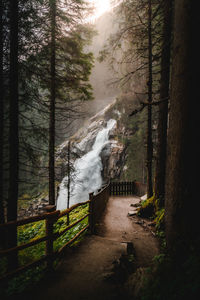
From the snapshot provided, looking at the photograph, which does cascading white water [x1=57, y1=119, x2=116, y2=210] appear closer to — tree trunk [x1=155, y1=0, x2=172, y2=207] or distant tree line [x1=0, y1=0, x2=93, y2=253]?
distant tree line [x1=0, y1=0, x2=93, y2=253]

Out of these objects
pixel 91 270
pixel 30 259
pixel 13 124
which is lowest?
pixel 30 259

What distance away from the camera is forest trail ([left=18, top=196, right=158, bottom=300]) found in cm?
221

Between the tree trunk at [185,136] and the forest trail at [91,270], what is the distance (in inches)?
49.2

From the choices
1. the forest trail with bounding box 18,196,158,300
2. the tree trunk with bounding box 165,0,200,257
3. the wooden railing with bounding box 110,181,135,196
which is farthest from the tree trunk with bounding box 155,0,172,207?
the wooden railing with bounding box 110,181,135,196

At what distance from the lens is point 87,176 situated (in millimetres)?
21984

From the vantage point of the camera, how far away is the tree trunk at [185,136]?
2.34 meters

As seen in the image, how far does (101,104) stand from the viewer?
176 ft

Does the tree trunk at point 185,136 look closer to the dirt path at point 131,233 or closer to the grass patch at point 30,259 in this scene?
the dirt path at point 131,233

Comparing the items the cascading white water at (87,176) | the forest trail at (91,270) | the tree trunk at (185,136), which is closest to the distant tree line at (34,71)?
the forest trail at (91,270)

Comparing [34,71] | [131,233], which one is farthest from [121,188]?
[34,71]

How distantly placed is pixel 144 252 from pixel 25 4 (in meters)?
8.34

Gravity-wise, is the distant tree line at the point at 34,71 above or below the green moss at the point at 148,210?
above

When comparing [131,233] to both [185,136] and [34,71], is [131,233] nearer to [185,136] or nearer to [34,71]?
[185,136]

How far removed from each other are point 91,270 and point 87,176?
19.4 metres
